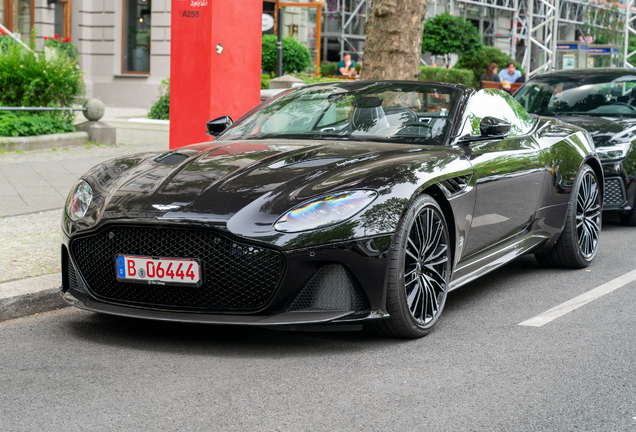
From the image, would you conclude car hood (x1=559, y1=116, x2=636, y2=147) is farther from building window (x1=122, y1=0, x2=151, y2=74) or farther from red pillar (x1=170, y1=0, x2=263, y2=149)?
building window (x1=122, y1=0, x2=151, y2=74)

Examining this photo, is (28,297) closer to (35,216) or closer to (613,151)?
(35,216)

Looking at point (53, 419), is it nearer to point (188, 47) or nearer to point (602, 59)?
point (188, 47)

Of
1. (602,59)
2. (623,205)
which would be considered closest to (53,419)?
(623,205)

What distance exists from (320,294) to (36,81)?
9.59 meters

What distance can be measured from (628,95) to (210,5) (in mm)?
4511

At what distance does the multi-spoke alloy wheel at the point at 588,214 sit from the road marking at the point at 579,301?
1.25ft

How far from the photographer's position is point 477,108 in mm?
5383

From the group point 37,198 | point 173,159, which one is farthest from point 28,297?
point 37,198

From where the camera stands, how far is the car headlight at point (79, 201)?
427 centimetres

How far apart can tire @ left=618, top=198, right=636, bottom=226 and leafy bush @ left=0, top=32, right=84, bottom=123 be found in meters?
8.09

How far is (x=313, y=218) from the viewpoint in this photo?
12.6 feet

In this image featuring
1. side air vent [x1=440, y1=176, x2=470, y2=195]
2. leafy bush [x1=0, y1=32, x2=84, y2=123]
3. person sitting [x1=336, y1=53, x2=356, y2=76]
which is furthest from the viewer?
person sitting [x1=336, y1=53, x2=356, y2=76]

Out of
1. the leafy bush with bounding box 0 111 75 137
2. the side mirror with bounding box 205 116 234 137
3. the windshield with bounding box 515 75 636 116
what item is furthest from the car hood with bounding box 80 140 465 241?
the leafy bush with bounding box 0 111 75 137

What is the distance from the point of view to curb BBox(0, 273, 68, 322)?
473 cm
